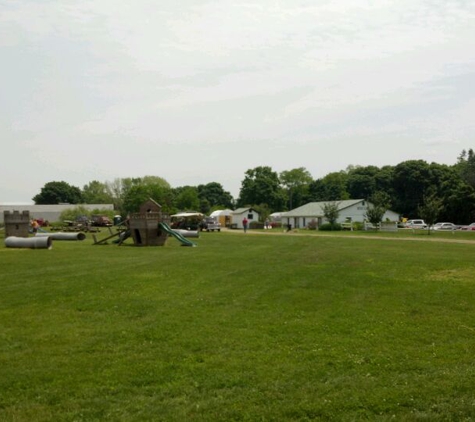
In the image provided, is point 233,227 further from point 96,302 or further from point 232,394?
point 232,394

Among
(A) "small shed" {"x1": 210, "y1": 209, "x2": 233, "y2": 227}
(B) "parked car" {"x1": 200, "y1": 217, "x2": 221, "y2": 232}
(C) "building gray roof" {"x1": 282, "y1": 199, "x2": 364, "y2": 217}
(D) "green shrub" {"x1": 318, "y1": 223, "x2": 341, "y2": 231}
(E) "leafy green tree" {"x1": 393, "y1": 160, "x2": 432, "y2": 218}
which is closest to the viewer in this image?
(B) "parked car" {"x1": 200, "y1": 217, "x2": 221, "y2": 232}

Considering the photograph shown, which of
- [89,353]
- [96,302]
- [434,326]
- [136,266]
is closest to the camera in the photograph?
[89,353]

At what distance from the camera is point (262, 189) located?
116625 mm

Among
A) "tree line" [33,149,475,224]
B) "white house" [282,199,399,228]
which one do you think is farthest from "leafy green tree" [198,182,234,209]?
"white house" [282,199,399,228]

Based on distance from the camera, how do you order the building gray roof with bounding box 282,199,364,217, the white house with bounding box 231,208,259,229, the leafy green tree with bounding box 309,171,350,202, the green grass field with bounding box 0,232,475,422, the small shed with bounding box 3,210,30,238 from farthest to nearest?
the leafy green tree with bounding box 309,171,350,202
the white house with bounding box 231,208,259,229
the building gray roof with bounding box 282,199,364,217
the small shed with bounding box 3,210,30,238
the green grass field with bounding box 0,232,475,422

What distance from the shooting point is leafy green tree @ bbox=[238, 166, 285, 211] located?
117 metres

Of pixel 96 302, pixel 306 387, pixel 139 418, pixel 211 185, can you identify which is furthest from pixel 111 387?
pixel 211 185

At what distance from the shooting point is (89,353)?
26.6ft

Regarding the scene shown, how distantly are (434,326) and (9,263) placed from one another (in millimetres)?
16800

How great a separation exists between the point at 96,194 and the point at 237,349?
148686mm

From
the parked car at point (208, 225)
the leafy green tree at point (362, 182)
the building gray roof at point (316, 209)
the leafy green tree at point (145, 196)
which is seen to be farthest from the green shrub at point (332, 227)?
the leafy green tree at point (362, 182)

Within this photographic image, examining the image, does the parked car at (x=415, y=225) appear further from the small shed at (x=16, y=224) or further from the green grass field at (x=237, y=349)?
the green grass field at (x=237, y=349)

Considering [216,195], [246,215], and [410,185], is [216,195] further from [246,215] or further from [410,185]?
[410,185]

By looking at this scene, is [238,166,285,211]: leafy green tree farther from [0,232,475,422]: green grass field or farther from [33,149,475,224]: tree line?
[0,232,475,422]: green grass field
